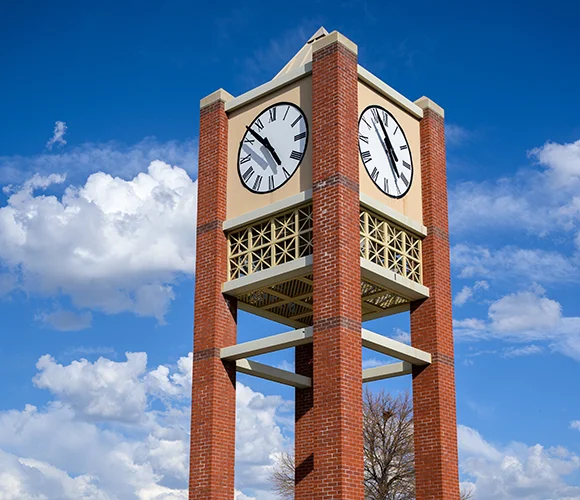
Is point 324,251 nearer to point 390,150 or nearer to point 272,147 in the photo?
point 272,147

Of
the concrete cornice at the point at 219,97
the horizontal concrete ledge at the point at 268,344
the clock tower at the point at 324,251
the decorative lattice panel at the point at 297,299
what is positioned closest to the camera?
the clock tower at the point at 324,251

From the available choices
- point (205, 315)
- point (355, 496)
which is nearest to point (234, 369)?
point (205, 315)

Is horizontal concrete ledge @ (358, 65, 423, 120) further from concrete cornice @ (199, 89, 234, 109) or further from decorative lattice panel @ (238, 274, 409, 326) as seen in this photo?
decorative lattice panel @ (238, 274, 409, 326)

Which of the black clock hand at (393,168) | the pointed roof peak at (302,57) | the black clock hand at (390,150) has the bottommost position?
the black clock hand at (393,168)

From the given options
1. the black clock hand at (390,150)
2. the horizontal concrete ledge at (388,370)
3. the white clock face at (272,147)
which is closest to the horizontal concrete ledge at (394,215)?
the black clock hand at (390,150)

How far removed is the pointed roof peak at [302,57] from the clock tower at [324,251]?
0.31 ft

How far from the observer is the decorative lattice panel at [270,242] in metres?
19.1

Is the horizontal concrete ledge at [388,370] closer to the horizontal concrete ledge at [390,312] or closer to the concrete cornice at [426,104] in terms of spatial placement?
the horizontal concrete ledge at [390,312]

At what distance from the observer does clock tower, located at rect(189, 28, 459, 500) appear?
58.6 feet

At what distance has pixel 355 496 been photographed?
658 inches

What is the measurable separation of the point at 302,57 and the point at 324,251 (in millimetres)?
6446

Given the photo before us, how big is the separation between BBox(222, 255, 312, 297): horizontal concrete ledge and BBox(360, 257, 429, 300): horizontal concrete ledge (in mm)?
1280

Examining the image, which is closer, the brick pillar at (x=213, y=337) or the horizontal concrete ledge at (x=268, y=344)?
the horizontal concrete ledge at (x=268, y=344)

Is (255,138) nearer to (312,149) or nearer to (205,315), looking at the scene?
(312,149)
